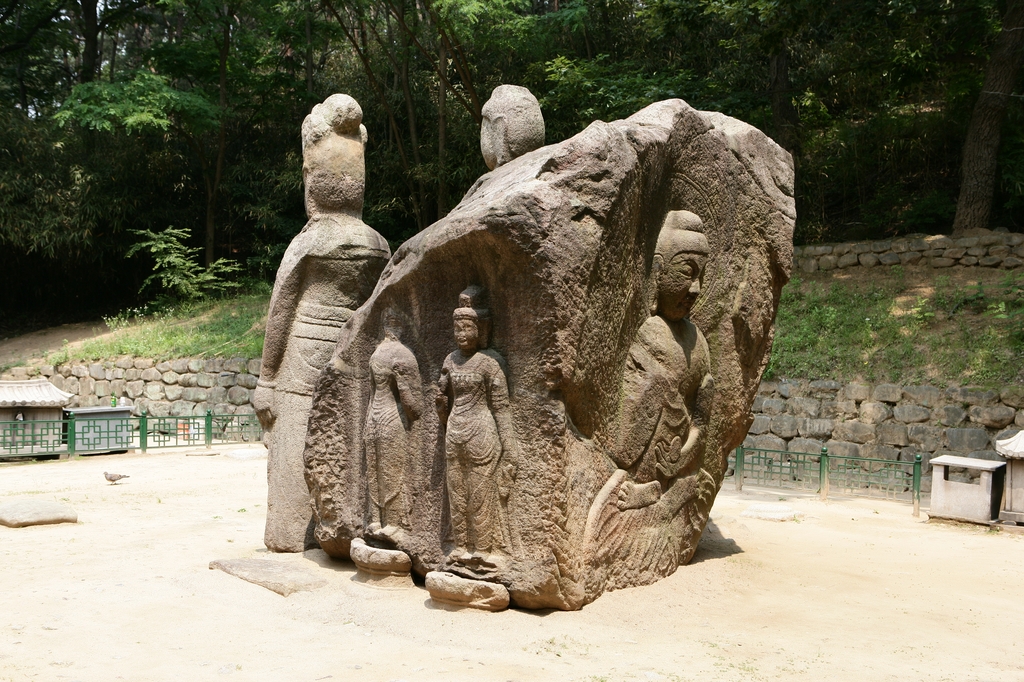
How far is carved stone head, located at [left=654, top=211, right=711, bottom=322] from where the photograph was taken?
5.34m

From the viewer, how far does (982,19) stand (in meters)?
15.0

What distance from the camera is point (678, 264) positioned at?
211 inches

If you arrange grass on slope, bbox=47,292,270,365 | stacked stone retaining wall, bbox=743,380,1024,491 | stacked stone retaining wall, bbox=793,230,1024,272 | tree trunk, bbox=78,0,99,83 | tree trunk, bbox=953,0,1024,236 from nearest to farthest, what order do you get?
stacked stone retaining wall, bbox=743,380,1024,491, stacked stone retaining wall, bbox=793,230,1024,272, tree trunk, bbox=953,0,1024,236, grass on slope, bbox=47,292,270,365, tree trunk, bbox=78,0,99,83

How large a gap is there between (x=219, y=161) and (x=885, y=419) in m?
16.9

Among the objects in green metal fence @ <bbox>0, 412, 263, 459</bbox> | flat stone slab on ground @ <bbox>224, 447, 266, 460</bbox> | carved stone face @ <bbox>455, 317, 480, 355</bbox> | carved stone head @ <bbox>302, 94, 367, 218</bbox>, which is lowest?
flat stone slab on ground @ <bbox>224, 447, 266, 460</bbox>

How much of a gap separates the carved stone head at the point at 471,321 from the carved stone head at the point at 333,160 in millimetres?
1795

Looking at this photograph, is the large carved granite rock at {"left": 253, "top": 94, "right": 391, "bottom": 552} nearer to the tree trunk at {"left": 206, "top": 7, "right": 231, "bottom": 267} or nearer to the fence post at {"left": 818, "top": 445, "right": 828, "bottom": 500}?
the fence post at {"left": 818, "top": 445, "right": 828, "bottom": 500}

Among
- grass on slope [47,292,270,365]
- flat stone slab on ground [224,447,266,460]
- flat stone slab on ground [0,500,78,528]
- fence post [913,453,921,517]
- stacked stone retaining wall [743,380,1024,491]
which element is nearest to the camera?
flat stone slab on ground [0,500,78,528]

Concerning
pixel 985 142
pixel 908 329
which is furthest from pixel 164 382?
pixel 985 142

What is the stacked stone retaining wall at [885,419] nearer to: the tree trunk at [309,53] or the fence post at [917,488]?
the fence post at [917,488]

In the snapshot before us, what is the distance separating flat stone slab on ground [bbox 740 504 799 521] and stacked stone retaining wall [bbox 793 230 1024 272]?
734cm

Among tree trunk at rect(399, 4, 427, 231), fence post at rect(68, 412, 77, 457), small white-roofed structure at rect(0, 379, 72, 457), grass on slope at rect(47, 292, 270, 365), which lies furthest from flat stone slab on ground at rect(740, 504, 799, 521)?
tree trunk at rect(399, 4, 427, 231)

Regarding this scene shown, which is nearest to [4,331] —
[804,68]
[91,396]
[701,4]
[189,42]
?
[91,396]

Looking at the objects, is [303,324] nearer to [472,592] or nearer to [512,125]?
[512,125]
